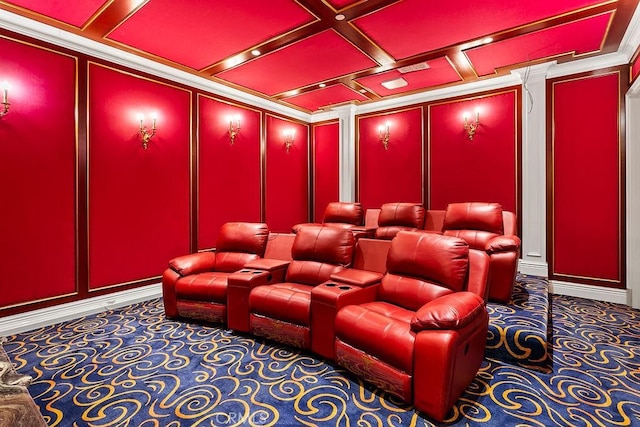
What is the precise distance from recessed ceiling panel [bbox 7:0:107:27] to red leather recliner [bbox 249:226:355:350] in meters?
2.69

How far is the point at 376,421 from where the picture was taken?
1813 mm

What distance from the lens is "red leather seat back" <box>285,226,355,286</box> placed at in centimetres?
298

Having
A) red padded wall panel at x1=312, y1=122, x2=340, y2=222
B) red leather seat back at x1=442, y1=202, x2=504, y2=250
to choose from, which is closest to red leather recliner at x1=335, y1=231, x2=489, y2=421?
red leather seat back at x1=442, y1=202, x2=504, y2=250

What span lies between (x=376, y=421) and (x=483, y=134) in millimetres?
4270

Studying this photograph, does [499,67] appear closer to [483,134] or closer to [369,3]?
[483,134]

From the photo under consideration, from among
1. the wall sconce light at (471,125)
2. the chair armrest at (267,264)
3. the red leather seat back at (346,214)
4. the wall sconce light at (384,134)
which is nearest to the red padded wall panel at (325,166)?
the wall sconce light at (384,134)

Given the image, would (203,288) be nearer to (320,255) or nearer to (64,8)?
(320,255)

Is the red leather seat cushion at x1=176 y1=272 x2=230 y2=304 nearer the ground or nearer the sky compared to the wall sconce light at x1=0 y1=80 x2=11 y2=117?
nearer the ground

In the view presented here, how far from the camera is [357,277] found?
264cm

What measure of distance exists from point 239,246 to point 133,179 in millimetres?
1517

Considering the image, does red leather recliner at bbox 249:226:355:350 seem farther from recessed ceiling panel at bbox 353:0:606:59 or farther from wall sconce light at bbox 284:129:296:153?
wall sconce light at bbox 284:129:296:153

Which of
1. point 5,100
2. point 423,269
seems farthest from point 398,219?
point 5,100

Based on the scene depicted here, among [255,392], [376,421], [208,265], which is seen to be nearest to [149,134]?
[208,265]

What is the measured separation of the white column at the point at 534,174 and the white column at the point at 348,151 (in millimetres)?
2606
